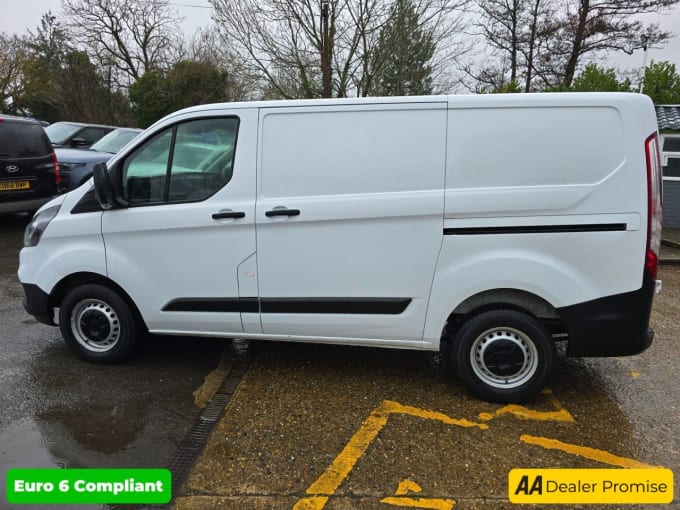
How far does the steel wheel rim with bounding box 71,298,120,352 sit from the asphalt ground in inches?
8.0

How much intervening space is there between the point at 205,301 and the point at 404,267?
147cm

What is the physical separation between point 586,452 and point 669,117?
990 cm

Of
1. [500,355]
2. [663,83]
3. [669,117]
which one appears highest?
[663,83]

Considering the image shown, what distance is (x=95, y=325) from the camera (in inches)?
152

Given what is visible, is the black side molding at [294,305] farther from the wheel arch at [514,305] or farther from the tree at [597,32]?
the tree at [597,32]

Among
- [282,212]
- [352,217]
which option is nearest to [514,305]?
[352,217]

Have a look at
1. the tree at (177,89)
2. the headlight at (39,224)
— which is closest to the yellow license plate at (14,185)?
the headlight at (39,224)

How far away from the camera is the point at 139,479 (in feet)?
8.57

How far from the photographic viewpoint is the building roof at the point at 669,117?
9.70 meters

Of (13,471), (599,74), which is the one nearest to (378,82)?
(599,74)

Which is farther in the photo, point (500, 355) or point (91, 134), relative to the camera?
point (91, 134)

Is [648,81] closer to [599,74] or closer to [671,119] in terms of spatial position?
[599,74]

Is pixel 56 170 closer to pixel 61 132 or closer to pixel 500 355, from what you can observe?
pixel 61 132

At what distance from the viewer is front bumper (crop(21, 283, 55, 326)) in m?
3.85
